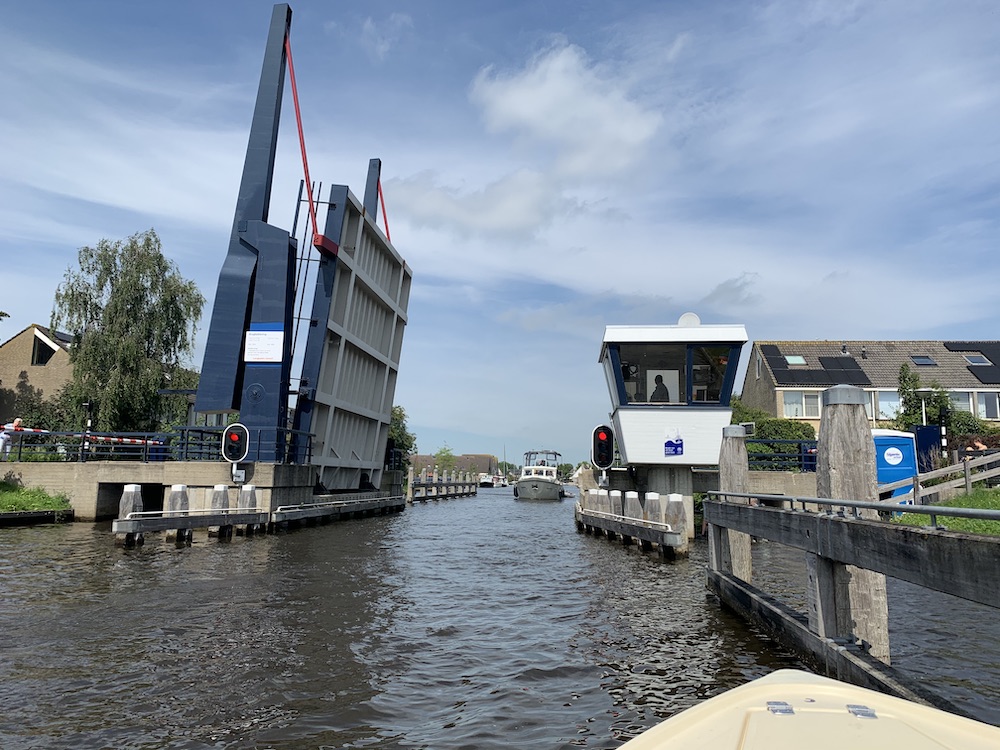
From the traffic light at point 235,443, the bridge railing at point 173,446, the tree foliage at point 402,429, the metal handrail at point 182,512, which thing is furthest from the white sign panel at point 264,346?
the tree foliage at point 402,429

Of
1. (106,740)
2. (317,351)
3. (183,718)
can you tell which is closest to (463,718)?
(183,718)

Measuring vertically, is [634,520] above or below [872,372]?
below

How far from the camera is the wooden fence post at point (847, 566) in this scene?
571cm

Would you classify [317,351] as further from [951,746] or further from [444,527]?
[951,746]

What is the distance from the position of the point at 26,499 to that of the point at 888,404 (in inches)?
1525

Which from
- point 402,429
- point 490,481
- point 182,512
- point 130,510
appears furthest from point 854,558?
Result: point 490,481

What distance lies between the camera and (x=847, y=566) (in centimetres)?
596

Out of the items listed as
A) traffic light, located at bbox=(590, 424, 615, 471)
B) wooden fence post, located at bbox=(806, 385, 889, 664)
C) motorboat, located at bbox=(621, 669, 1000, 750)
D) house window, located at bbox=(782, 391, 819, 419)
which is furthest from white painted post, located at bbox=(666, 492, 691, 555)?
house window, located at bbox=(782, 391, 819, 419)

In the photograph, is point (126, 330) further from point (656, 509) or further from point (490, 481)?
point (490, 481)

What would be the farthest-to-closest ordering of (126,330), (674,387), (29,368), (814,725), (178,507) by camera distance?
(29,368) → (126,330) → (674,387) → (178,507) → (814,725)

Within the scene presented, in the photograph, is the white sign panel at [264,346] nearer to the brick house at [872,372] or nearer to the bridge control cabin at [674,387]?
the bridge control cabin at [674,387]

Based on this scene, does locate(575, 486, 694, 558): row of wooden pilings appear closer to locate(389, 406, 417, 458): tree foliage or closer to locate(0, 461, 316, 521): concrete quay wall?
locate(0, 461, 316, 521): concrete quay wall

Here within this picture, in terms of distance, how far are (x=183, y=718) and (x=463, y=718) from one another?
203cm

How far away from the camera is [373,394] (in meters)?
29.5
